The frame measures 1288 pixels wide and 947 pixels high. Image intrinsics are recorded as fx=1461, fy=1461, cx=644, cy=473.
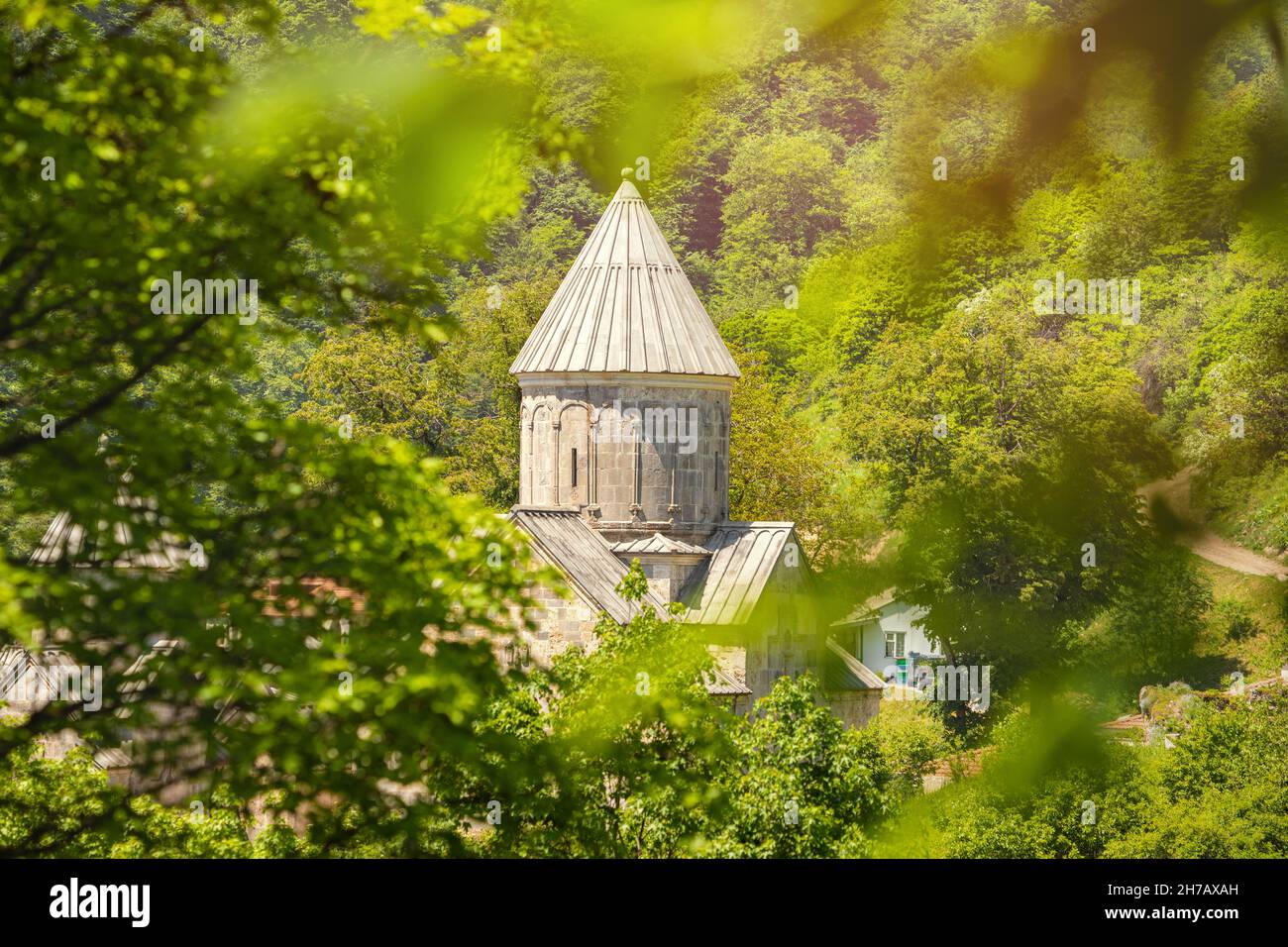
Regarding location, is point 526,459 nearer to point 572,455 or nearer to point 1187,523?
point 572,455

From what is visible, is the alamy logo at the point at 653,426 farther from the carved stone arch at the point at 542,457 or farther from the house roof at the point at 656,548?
the house roof at the point at 656,548

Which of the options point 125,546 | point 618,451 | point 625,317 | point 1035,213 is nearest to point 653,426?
point 618,451

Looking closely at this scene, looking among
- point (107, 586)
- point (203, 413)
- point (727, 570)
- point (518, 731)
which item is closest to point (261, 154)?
point (203, 413)

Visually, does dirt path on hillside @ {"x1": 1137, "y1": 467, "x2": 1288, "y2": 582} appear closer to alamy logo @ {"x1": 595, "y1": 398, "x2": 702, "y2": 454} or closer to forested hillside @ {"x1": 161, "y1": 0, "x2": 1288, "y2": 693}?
forested hillside @ {"x1": 161, "y1": 0, "x2": 1288, "y2": 693}

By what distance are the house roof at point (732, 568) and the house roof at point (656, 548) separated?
40 centimetres

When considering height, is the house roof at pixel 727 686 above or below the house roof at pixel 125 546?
below

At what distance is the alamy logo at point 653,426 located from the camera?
24141 mm

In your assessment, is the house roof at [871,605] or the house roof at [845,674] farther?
the house roof at [845,674]

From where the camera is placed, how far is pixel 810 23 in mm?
1244

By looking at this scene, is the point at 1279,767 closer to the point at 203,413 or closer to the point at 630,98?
the point at 203,413

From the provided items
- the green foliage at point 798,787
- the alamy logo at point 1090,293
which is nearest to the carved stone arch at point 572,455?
the green foliage at point 798,787
